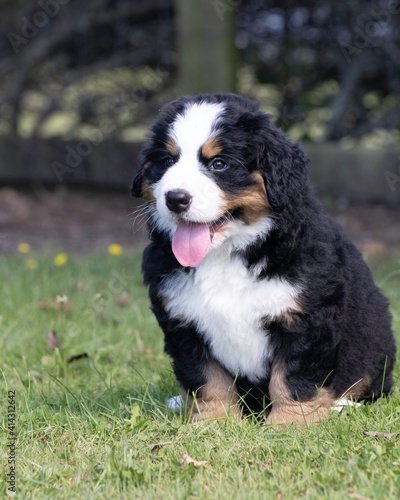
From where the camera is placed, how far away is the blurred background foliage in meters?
6.24

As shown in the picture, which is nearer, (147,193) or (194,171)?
(194,171)

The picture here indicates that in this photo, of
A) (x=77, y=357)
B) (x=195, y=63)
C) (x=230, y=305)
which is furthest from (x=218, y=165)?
(x=195, y=63)

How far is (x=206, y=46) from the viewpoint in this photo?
6.28 metres

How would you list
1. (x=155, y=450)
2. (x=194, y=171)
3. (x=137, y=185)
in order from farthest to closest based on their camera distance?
(x=137, y=185) → (x=194, y=171) → (x=155, y=450)

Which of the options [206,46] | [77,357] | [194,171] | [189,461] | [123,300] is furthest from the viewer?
[206,46]

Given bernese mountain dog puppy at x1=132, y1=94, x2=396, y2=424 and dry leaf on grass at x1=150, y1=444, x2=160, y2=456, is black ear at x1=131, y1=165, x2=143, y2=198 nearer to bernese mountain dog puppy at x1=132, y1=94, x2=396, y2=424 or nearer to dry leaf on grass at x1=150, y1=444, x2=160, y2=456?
bernese mountain dog puppy at x1=132, y1=94, x2=396, y2=424

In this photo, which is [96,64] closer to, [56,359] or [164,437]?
[56,359]

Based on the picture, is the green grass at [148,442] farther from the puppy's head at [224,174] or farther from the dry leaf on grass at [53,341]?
the puppy's head at [224,174]

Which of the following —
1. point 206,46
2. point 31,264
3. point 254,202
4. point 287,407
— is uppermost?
point 206,46

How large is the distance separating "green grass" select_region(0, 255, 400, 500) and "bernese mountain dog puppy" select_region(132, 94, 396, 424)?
7.4 inches

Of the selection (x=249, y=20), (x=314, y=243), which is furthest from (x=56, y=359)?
(x=249, y=20)

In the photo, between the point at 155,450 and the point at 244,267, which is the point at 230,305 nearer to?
the point at 244,267

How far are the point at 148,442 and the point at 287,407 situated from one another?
551 mm

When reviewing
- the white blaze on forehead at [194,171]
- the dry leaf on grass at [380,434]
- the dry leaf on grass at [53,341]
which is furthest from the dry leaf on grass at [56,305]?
the dry leaf on grass at [380,434]
